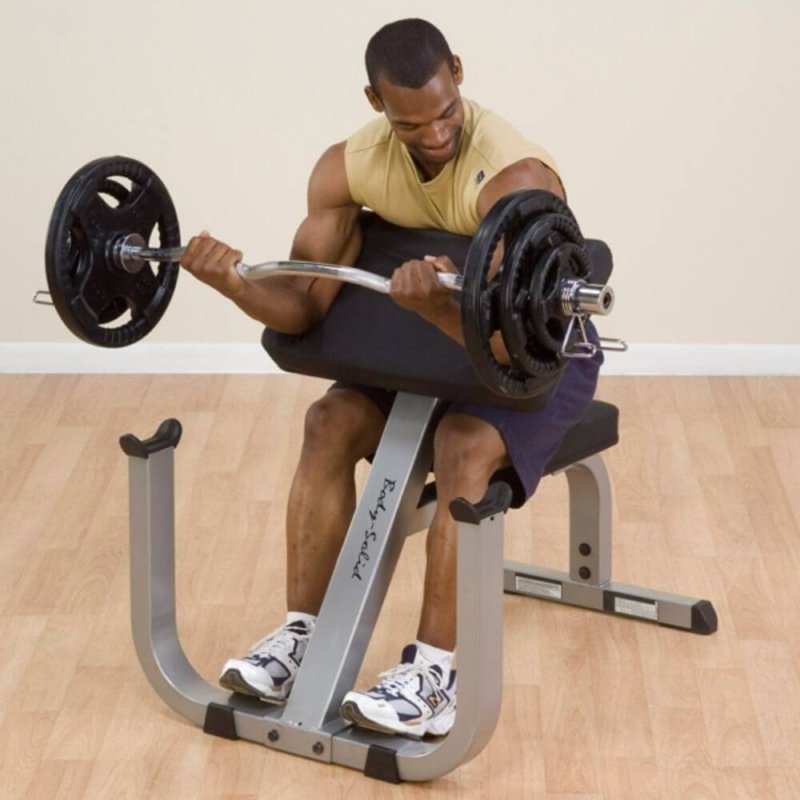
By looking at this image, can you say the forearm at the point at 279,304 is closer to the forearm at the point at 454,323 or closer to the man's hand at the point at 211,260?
the man's hand at the point at 211,260

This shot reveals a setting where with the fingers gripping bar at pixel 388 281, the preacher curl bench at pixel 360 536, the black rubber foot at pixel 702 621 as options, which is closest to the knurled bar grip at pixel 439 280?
the fingers gripping bar at pixel 388 281

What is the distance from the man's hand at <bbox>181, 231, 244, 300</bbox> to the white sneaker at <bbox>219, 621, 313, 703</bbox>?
532 mm

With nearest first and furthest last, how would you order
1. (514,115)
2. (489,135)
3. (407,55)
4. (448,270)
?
(448,270), (407,55), (489,135), (514,115)

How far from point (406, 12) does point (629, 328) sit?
3.13ft

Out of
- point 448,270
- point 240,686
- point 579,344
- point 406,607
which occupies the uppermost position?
point 448,270

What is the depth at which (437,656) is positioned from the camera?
2379mm

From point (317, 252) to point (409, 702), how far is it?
68 cm

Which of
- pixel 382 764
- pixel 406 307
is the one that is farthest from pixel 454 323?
pixel 382 764

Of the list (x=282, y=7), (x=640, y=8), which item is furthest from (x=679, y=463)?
(x=282, y=7)

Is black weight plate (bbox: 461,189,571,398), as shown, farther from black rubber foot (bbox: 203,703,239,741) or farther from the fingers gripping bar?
black rubber foot (bbox: 203,703,239,741)

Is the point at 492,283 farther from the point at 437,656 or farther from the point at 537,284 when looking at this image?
the point at 437,656

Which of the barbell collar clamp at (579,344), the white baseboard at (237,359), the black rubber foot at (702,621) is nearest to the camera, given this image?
the barbell collar clamp at (579,344)

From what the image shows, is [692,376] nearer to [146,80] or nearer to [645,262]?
[645,262]

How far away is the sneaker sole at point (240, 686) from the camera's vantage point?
241 centimetres
